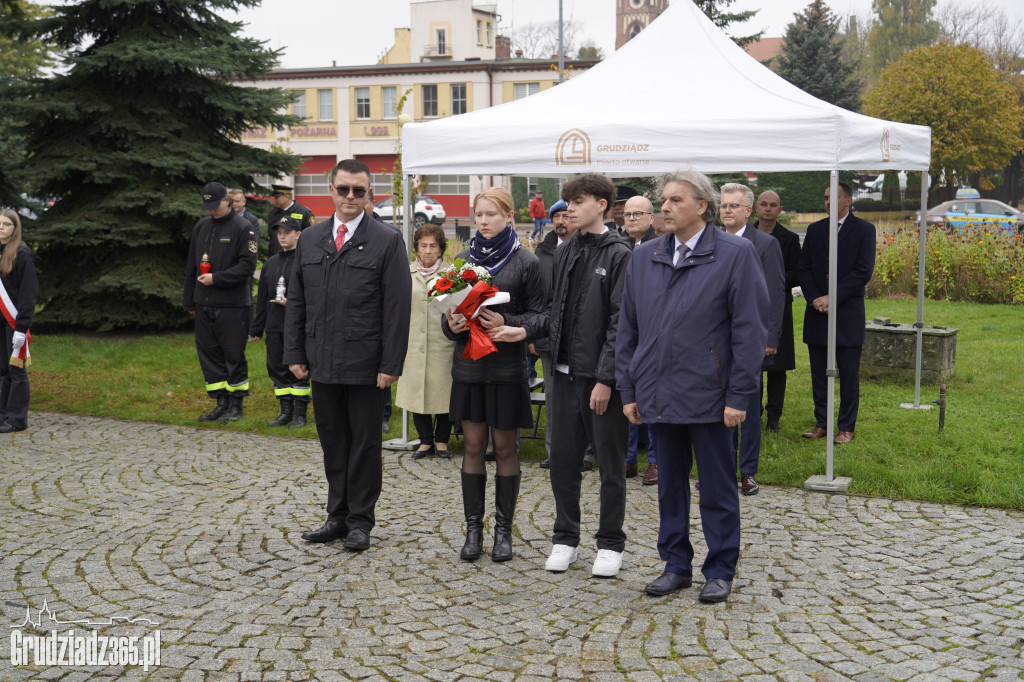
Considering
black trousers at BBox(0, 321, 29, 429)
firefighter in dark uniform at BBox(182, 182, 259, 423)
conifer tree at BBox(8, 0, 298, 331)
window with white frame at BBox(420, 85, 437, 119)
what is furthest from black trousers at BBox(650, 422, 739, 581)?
window with white frame at BBox(420, 85, 437, 119)

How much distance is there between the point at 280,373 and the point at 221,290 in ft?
3.37

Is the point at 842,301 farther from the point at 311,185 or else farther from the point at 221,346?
the point at 311,185

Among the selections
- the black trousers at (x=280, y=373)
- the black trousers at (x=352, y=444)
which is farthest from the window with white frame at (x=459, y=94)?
the black trousers at (x=352, y=444)

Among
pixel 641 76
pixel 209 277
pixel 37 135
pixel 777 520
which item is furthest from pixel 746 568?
pixel 37 135

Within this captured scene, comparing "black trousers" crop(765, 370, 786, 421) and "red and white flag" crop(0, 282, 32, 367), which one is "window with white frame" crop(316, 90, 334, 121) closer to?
"red and white flag" crop(0, 282, 32, 367)

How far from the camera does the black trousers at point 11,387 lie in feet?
29.8

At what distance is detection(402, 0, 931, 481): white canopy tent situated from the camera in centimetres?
701

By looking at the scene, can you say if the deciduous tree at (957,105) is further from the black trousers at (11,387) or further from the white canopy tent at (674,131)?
the black trousers at (11,387)

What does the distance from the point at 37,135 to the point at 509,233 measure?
1219 cm

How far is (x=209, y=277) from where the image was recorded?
924 centimetres

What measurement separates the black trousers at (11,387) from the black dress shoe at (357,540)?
4.96 metres

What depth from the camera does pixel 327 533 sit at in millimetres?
5930

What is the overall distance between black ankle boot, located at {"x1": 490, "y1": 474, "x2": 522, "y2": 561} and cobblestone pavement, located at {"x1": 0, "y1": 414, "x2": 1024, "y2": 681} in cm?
14

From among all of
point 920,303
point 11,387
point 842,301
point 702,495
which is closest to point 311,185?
point 11,387
